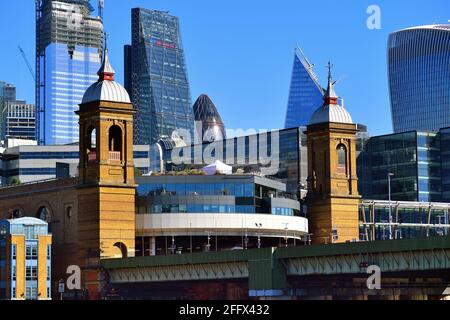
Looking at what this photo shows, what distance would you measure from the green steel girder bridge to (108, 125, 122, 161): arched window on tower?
14.1 m

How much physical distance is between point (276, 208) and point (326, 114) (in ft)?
52.1

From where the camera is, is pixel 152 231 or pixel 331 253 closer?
pixel 331 253

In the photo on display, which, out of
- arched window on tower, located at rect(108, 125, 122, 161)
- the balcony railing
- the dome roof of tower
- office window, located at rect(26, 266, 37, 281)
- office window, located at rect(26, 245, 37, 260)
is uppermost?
the dome roof of tower

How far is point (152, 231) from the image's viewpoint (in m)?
138

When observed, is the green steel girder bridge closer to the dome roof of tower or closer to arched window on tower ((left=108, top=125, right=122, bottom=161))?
arched window on tower ((left=108, top=125, right=122, bottom=161))

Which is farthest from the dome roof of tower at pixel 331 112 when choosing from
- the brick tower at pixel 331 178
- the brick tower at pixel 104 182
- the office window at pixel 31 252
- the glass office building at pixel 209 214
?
the office window at pixel 31 252

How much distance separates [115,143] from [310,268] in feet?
125

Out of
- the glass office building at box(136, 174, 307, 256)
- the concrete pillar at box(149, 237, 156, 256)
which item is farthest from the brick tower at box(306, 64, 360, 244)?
the concrete pillar at box(149, 237, 156, 256)

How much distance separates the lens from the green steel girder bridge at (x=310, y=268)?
95.7 metres

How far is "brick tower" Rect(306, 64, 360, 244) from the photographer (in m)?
150

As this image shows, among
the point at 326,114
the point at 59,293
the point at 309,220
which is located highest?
the point at 326,114

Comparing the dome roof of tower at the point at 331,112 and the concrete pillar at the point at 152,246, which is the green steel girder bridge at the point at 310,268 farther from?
the dome roof of tower at the point at 331,112
